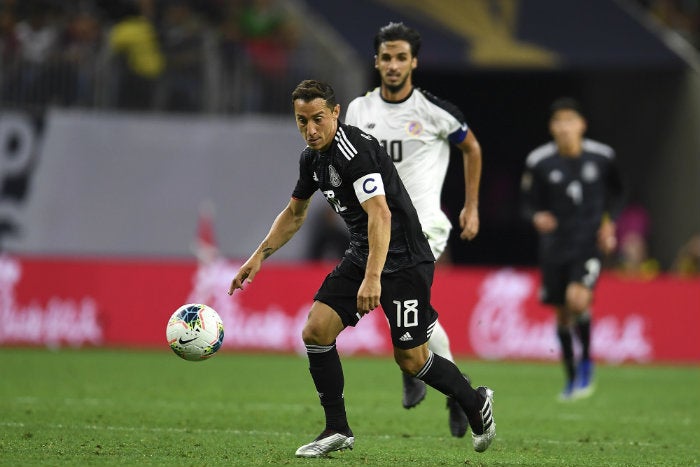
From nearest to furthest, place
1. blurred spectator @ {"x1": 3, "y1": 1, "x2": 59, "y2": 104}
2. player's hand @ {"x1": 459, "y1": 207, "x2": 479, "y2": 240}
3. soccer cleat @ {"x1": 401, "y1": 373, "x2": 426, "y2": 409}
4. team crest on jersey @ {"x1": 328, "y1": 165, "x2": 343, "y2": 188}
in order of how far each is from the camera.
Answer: team crest on jersey @ {"x1": 328, "y1": 165, "x2": 343, "y2": 188}, player's hand @ {"x1": 459, "y1": 207, "x2": 479, "y2": 240}, soccer cleat @ {"x1": 401, "y1": 373, "x2": 426, "y2": 409}, blurred spectator @ {"x1": 3, "y1": 1, "x2": 59, "y2": 104}

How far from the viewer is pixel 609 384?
14.4 meters

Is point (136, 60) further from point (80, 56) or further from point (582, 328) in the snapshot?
point (582, 328)

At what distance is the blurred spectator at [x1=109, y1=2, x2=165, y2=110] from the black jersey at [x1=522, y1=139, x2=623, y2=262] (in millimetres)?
8079

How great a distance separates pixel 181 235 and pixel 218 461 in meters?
13.1

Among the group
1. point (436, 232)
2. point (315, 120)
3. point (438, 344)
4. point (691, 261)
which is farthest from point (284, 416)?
point (691, 261)

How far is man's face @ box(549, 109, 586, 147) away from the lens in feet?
42.1

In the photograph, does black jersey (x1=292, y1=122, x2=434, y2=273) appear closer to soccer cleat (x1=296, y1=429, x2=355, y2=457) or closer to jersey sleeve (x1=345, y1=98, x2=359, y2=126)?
soccer cleat (x1=296, y1=429, x2=355, y2=457)

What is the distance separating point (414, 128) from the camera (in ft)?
29.3

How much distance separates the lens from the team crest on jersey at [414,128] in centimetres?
895

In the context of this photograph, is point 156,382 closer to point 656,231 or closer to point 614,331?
Answer: point 614,331

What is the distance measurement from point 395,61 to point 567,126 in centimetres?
455

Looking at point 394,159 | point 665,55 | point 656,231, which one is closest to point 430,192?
point 394,159

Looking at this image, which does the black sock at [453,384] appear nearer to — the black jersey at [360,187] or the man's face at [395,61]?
the black jersey at [360,187]

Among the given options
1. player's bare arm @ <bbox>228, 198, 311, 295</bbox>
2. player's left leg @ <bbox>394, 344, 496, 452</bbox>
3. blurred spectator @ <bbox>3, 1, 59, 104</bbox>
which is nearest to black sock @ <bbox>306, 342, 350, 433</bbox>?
player's left leg @ <bbox>394, 344, 496, 452</bbox>
